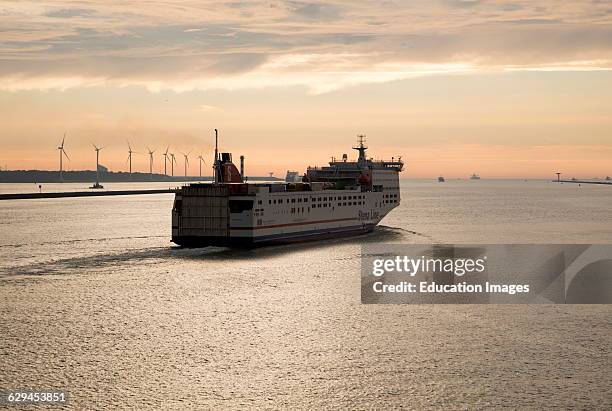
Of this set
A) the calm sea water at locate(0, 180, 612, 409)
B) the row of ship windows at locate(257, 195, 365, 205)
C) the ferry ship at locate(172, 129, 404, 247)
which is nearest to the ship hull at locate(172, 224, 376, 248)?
the ferry ship at locate(172, 129, 404, 247)

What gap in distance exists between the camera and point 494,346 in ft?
101

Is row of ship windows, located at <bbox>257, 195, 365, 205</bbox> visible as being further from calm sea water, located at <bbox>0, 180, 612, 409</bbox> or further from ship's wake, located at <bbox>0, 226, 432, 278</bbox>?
calm sea water, located at <bbox>0, 180, 612, 409</bbox>

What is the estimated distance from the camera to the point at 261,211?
7219 cm

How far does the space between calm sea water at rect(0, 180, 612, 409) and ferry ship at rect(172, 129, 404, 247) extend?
1318 centimetres

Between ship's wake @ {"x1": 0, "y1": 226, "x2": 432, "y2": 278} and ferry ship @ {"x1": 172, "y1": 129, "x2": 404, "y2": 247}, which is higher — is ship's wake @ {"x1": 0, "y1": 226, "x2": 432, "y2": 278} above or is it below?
below

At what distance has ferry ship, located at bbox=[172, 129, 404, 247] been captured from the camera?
2817 inches

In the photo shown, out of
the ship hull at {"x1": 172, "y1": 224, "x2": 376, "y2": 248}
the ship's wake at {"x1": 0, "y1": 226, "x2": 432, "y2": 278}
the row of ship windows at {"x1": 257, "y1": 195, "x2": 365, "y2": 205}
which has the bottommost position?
the ship's wake at {"x1": 0, "y1": 226, "x2": 432, "y2": 278}

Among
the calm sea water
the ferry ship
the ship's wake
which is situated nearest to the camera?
the calm sea water

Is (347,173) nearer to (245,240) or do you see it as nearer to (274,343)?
(245,240)

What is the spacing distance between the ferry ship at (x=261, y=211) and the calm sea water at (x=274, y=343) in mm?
13180

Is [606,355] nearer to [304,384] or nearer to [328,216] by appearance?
[304,384]

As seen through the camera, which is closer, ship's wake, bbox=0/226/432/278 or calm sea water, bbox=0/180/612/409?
calm sea water, bbox=0/180/612/409

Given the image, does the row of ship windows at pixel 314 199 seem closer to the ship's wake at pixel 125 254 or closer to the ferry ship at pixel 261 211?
the ferry ship at pixel 261 211

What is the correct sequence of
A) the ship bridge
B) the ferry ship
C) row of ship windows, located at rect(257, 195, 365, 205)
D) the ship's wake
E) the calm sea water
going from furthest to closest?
the ship bridge, row of ship windows, located at rect(257, 195, 365, 205), the ferry ship, the ship's wake, the calm sea water
